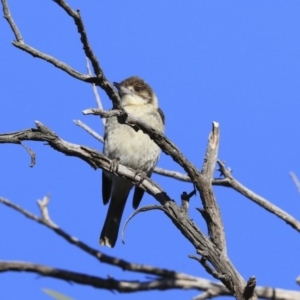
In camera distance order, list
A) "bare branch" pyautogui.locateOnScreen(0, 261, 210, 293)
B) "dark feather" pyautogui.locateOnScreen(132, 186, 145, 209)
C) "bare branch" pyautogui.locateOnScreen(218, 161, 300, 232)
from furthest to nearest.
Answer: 1. "dark feather" pyautogui.locateOnScreen(132, 186, 145, 209)
2. "bare branch" pyautogui.locateOnScreen(218, 161, 300, 232)
3. "bare branch" pyautogui.locateOnScreen(0, 261, 210, 293)

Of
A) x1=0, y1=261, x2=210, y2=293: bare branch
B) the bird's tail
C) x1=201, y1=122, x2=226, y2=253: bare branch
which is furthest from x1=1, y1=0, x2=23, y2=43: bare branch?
the bird's tail

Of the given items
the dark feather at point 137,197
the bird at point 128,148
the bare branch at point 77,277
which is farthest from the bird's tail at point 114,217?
the bare branch at point 77,277

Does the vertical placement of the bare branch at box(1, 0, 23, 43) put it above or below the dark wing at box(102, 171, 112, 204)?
below

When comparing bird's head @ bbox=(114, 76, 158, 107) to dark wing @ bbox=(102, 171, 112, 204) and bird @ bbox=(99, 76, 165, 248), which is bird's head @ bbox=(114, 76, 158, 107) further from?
dark wing @ bbox=(102, 171, 112, 204)

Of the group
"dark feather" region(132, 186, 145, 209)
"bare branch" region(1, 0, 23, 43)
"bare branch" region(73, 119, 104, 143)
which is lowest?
"bare branch" region(1, 0, 23, 43)

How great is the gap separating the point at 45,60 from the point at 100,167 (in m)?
0.94

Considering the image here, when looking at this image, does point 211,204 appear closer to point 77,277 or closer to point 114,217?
point 77,277

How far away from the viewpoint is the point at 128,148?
6930mm

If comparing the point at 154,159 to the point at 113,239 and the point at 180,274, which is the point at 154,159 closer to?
the point at 113,239

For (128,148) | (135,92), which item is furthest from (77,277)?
(135,92)

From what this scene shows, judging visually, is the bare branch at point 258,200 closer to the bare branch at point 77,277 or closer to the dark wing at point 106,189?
the bare branch at point 77,277

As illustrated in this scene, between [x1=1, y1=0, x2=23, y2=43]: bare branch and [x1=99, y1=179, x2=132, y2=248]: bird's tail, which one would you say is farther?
[x1=99, y1=179, x2=132, y2=248]: bird's tail

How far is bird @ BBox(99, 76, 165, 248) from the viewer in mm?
6926

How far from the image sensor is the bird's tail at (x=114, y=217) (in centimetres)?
749
